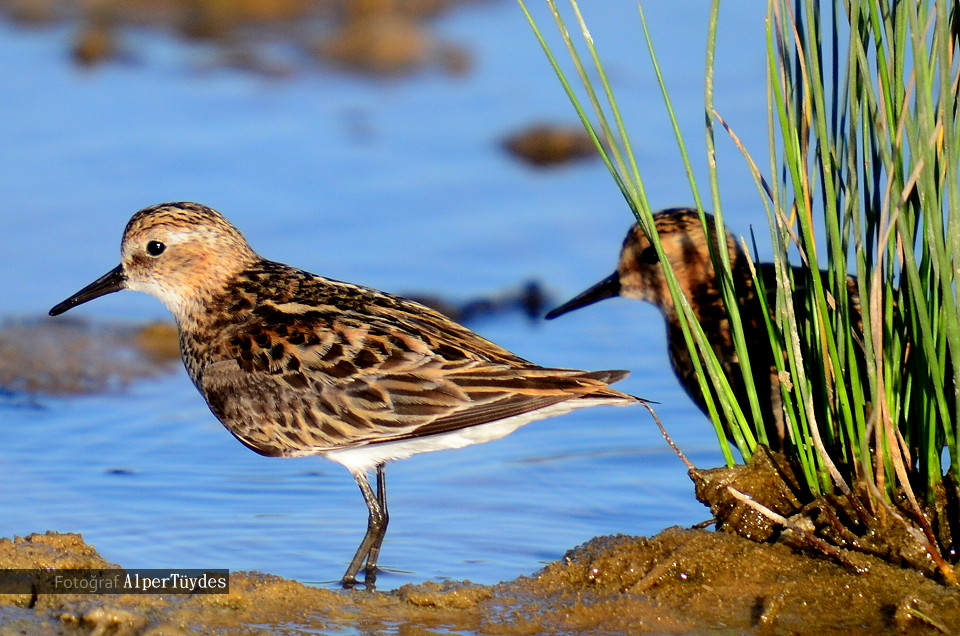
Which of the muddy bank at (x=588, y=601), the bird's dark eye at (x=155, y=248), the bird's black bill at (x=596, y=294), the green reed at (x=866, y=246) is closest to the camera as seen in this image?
the green reed at (x=866, y=246)

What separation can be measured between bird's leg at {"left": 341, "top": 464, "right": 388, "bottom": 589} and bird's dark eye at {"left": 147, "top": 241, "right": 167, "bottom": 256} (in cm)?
139

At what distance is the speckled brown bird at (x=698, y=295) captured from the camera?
6.25m

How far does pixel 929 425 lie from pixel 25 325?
595 cm

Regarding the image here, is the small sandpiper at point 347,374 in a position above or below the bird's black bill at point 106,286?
below

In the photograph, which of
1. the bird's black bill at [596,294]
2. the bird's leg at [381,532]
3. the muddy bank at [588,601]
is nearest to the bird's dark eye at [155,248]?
the bird's leg at [381,532]

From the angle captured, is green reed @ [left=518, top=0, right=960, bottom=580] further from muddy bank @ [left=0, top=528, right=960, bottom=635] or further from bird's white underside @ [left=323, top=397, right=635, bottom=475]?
bird's white underside @ [left=323, top=397, right=635, bottom=475]

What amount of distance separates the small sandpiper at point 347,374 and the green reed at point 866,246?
75 centimetres

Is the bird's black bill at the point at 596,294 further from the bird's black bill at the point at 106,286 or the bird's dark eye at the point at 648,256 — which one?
the bird's black bill at the point at 106,286

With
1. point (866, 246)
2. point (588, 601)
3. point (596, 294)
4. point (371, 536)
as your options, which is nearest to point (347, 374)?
point (371, 536)

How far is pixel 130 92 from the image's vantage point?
1228cm

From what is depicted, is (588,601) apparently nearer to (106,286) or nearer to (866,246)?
(866,246)

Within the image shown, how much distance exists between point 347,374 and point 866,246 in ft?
6.88

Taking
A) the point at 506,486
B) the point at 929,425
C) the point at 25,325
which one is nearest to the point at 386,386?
the point at 506,486

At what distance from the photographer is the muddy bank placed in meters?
4.74
